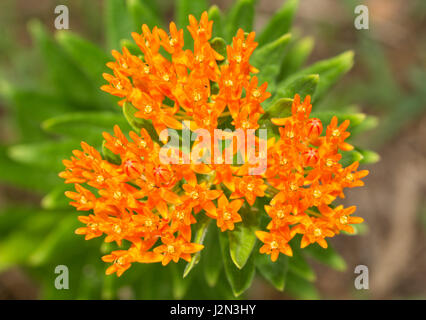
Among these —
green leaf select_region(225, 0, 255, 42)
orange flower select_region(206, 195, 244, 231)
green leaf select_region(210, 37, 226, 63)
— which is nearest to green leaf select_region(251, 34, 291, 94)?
green leaf select_region(210, 37, 226, 63)

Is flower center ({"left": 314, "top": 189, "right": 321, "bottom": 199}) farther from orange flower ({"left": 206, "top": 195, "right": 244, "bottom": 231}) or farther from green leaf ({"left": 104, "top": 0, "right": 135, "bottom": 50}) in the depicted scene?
green leaf ({"left": 104, "top": 0, "right": 135, "bottom": 50})

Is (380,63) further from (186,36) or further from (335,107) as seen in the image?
(186,36)

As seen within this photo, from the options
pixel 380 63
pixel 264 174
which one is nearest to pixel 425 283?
pixel 380 63

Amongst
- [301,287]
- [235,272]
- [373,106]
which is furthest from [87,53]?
[373,106]

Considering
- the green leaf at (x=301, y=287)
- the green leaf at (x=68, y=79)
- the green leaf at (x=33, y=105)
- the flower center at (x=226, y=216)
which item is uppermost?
the green leaf at (x=68, y=79)

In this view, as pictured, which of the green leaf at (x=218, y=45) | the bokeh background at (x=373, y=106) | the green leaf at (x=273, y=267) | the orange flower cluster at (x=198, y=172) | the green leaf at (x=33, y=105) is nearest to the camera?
the orange flower cluster at (x=198, y=172)

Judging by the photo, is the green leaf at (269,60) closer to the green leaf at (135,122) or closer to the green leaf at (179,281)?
the green leaf at (135,122)

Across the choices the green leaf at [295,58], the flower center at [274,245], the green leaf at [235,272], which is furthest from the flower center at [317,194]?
the green leaf at [295,58]
